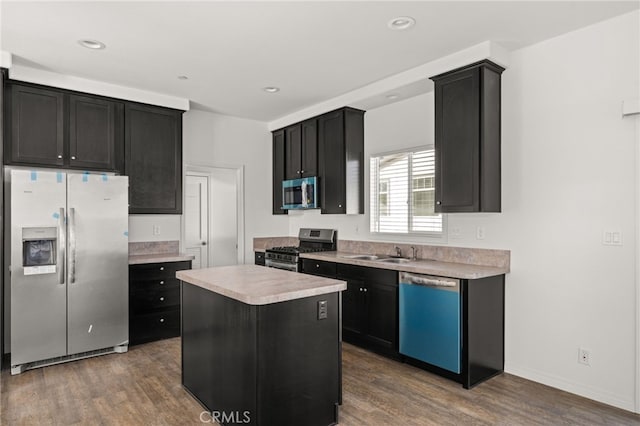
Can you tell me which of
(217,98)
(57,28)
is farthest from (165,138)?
(57,28)

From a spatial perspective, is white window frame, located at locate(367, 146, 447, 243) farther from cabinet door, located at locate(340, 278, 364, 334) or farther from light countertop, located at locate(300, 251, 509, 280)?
cabinet door, located at locate(340, 278, 364, 334)

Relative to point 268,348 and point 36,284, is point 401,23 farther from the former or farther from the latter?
point 36,284

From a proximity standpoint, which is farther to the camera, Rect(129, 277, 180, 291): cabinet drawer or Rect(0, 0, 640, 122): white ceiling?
Rect(129, 277, 180, 291): cabinet drawer

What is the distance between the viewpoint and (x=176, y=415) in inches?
106

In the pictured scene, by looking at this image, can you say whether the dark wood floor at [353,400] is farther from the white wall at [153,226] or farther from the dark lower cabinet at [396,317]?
the white wall at [153,226]

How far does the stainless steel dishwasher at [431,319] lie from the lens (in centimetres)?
321

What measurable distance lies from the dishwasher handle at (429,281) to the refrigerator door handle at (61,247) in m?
3.13

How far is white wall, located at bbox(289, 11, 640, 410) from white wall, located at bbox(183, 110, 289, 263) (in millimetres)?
3263

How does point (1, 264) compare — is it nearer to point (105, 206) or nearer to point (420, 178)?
point (105, 206)

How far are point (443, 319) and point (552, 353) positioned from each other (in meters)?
0.88

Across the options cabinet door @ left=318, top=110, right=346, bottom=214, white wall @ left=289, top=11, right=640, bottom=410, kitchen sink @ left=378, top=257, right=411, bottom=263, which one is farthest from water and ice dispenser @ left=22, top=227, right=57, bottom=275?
white wall @ left=289, top=11, right=640, bottom=410

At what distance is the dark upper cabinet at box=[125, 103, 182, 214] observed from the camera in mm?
4391

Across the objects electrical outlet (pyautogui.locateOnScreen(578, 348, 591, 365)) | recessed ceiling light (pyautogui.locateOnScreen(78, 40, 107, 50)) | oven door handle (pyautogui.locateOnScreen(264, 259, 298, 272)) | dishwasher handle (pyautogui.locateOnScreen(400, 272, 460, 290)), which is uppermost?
recessed ceiling light (pyautogui.locateOnScreen(78, 40, 107, 50))

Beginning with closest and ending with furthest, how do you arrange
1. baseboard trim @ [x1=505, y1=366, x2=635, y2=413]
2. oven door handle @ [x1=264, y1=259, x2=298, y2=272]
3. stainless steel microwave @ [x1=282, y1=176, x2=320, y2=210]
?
1. baseboard trim @ [x1=505, y1=366, x2=635, y2=413]
2. oven door handle @ [x1=264, y1=259, x2=298, y2=272]
3. stainless steel microwave @ [x1=282, y1=176, x2=320, y2=210]
